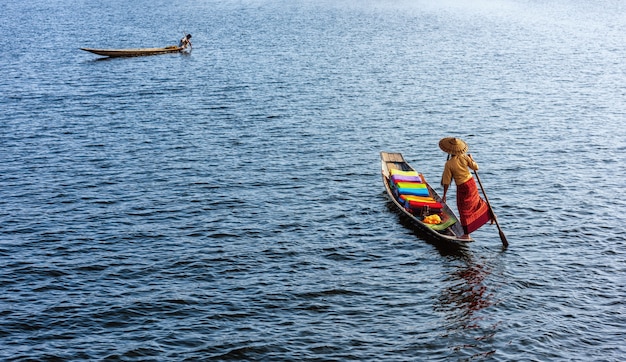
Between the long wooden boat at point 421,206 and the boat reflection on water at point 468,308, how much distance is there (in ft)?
5.91

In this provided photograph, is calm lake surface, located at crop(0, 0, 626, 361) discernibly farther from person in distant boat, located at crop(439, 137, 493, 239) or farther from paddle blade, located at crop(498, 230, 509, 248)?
person in distant boat, located at crop(439, 137, 493, 239)

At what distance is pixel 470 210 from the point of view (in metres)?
29.7

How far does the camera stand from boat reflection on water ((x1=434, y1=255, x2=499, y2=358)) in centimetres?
2306

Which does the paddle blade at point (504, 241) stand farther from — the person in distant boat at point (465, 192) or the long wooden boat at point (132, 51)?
the long wooden boat at point (132, 51)

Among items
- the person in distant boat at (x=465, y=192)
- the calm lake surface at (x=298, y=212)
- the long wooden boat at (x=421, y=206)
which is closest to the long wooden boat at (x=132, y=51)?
the calm lake surface at (x=298, y=212)

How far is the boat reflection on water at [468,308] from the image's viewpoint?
23.1 meters

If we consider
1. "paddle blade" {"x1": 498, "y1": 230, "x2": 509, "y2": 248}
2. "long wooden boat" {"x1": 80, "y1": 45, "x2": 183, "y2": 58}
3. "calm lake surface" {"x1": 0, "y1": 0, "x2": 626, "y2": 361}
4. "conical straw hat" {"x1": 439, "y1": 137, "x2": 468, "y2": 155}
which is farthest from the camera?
"long wooden boat" {"x1": 80, "y1": 45, "x2": 183, "y2": 58}

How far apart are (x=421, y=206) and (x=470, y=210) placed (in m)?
3.25

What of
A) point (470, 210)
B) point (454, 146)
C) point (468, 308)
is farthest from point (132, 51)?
point (468, 308)

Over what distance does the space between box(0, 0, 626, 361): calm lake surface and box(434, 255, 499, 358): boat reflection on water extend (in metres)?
0.09

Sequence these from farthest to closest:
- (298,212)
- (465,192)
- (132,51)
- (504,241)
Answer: (132,51) < (298,212) < (504,241) < (465,192)

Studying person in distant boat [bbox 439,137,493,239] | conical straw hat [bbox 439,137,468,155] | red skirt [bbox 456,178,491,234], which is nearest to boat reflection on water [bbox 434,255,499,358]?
red skirt [bbox 456,178,491,234]

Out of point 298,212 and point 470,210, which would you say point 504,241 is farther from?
point 298,212

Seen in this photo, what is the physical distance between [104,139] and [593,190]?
105 ft
